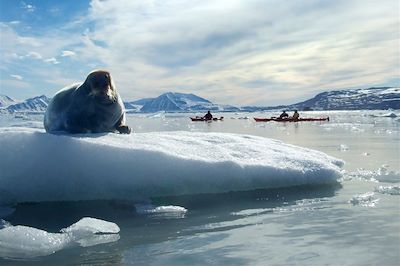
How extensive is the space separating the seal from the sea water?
6.52 ft

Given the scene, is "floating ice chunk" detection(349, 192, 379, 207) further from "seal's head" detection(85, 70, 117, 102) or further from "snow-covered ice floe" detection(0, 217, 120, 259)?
"seal's head" detection(85, 70, 117, 102)

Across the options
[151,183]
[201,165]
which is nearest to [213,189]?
[201,165]

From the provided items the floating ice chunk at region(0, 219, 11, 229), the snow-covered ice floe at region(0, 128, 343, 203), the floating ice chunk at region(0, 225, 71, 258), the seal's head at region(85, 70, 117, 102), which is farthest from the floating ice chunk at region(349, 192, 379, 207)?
the seal's head at region(85, 70, 117, 102)

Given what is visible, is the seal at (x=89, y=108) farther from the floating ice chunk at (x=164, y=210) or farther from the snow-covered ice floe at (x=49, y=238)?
the snow-covered ice floe at (x=49, y=238)

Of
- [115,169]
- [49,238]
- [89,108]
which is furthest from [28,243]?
[89,108]

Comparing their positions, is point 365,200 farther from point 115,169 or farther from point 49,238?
point 49,238

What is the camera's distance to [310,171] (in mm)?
6117

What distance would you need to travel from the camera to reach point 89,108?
6.68m

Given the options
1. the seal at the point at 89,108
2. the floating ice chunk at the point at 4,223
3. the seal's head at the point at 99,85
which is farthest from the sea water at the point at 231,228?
the seal's head at the point at 99,85

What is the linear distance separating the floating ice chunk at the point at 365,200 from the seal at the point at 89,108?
3813 mm

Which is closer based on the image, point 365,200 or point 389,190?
point 365,200

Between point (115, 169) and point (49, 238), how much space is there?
158 cm

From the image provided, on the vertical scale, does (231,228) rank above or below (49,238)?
below

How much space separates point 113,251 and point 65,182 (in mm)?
1823
